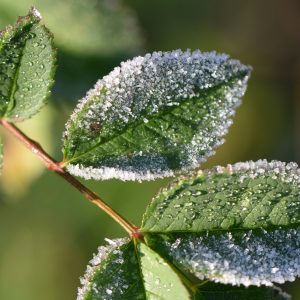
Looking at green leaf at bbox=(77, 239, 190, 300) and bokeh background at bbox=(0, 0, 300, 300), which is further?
bokeh background at bbox=(0, 0, 300, 300)

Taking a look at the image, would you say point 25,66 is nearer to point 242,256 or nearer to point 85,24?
point 242,256

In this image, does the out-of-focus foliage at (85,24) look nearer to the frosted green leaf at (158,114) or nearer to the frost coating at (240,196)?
the frosted green leaf at (158,114)

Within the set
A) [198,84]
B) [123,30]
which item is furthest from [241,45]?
[198,84]

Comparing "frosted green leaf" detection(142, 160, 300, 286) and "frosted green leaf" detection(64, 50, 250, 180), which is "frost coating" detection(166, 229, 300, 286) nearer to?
"frosted green leaf" detection(142, 160, 300, 286)

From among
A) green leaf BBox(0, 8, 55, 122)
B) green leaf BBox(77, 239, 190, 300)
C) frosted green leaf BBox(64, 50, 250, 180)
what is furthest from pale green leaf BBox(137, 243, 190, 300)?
green leaf BBox(0, 8, 55, 122)

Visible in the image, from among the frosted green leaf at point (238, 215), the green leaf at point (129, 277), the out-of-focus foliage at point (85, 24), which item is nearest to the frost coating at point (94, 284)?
the green leaf at point (129, 277)

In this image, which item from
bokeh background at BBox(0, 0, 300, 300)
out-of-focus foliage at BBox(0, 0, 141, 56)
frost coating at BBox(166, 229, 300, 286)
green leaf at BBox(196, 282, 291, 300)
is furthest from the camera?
bokeh background at BBox(0, 0, 300, 300)

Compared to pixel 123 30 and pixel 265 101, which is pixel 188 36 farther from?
pixel 123 30
